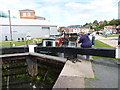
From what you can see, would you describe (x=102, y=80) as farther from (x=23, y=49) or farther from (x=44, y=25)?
(x=44, y=25)

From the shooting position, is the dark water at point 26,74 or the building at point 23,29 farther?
the building at point 23,29

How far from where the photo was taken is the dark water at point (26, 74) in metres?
6.40

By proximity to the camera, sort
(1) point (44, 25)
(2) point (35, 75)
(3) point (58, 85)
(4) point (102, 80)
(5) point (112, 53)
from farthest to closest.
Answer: (1) point (44, 25)
(2) point (35, 75)
(5) point (112, 53)
(4) point (102, 80)
(3) point (58, 85)

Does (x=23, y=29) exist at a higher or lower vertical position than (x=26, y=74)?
higher

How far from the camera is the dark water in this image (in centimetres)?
640

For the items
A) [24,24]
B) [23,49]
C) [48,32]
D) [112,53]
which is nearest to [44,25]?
[48,32]

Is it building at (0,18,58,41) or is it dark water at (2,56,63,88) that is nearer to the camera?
dark water at (2,56,63,88)

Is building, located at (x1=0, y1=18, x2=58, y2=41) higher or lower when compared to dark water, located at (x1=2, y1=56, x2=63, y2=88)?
higher

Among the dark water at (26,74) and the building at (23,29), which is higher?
the building at (23,29)

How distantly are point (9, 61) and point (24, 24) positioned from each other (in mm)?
25387

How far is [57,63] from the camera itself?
6.16 m

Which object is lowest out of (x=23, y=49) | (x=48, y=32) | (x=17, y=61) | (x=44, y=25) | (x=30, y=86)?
(x=30, y=86)

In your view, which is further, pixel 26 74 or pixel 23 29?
pixel 23 29

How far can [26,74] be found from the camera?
7.43 meters
